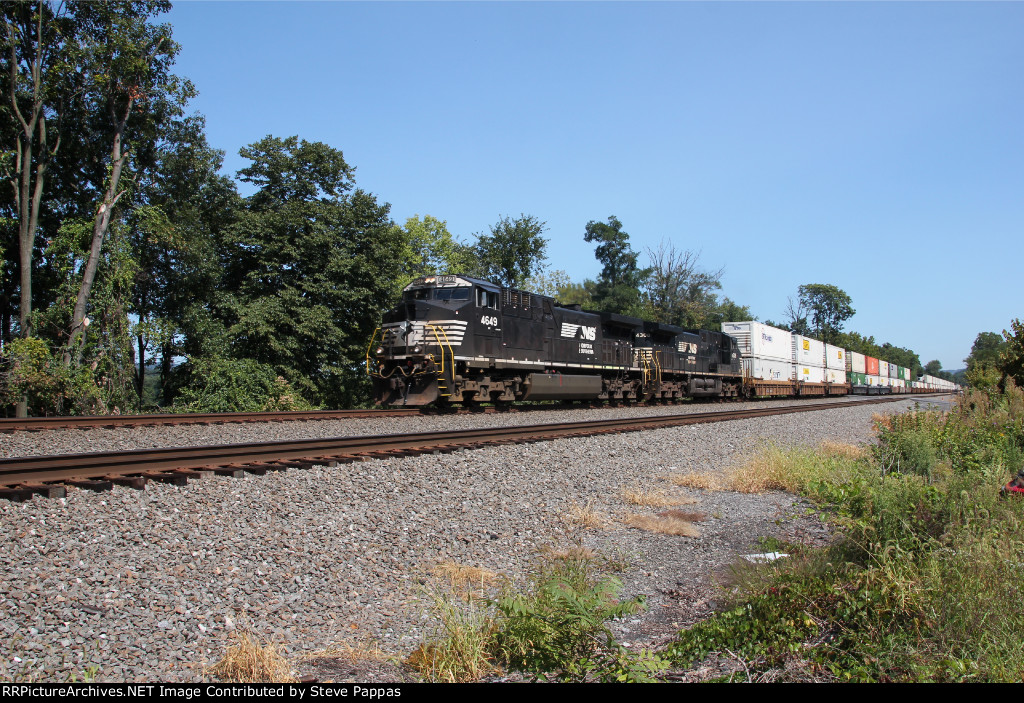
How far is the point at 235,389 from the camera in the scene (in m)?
19.9

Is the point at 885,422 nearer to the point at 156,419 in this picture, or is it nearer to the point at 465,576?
the point at 465,576

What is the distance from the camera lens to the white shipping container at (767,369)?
3294 centimetres

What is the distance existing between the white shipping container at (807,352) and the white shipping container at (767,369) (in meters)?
1.17

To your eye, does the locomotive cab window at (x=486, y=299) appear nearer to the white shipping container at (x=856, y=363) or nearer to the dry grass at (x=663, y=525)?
the dry grass at (x=663, y=525)

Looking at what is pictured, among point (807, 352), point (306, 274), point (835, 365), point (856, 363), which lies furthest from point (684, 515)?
point (856, 363)

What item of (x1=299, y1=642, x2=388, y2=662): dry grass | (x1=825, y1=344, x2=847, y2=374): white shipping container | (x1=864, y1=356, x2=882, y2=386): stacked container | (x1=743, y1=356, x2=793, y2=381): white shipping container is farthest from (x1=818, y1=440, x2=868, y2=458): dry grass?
(x1=864, y1=356, x2=882, y2=386): stacked container

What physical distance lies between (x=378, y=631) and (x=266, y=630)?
2.19ft

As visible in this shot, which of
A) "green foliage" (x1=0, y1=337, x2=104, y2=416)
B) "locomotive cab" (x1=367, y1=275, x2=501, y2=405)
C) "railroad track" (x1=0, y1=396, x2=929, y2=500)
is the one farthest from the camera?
"locomotive cab" (x1=367, y1=275, x2=501, y2=405)

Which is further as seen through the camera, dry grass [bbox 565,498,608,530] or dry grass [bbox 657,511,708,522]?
dry grass [bbox 657,511,708,522]

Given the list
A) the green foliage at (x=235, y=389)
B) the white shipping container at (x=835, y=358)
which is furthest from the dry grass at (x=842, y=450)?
the white shipping container at (x=835, y=358)

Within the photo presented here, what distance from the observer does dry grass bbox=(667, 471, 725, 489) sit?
834 centimetres

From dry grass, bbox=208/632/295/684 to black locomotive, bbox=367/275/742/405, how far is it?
502 inches

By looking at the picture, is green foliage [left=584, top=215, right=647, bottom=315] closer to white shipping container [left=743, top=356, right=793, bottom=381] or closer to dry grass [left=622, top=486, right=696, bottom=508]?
white shipping container [left=743, top=356, right=793, bottom=381]
